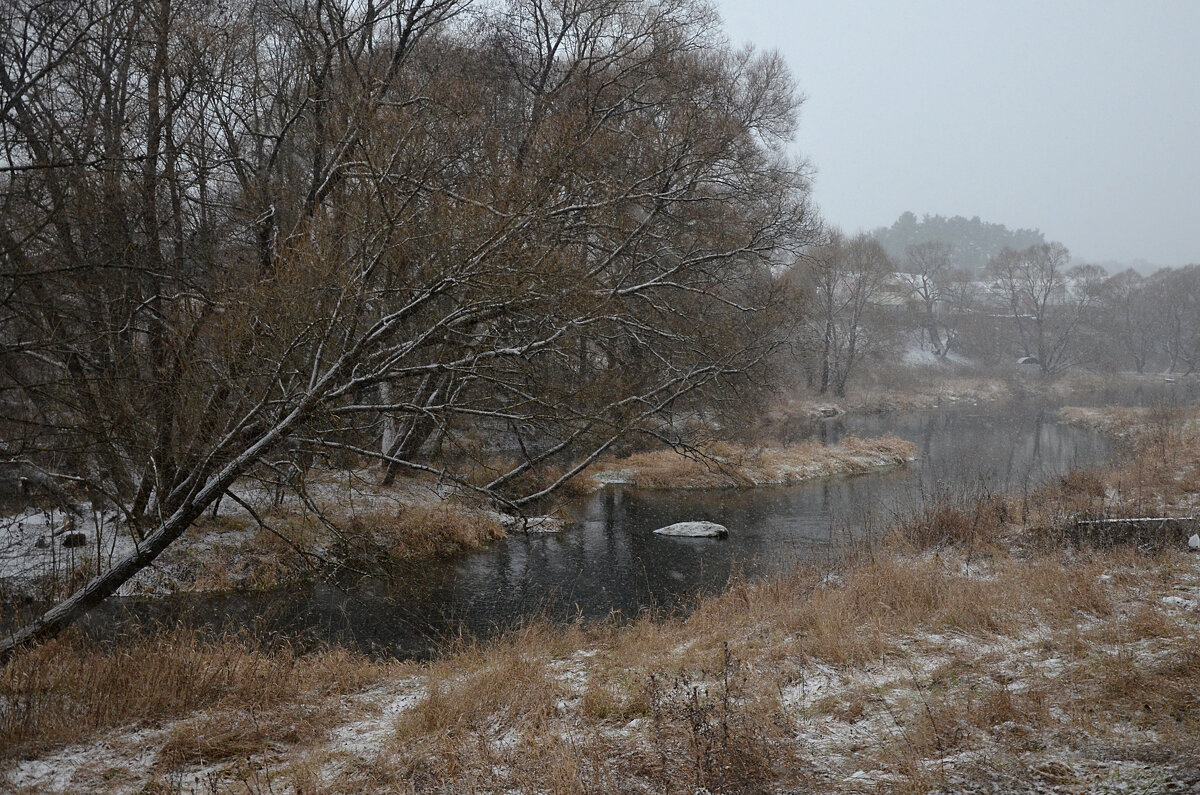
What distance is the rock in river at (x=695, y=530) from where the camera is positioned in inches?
574

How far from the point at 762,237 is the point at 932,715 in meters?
11.1

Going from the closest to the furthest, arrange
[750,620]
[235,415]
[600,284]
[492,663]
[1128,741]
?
[1128,741] < [492,663] < [235,415] < [750,620] < [600,284]

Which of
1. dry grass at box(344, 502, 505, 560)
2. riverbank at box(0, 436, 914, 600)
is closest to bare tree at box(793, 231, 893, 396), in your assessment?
riverbank at box(0, 436, 914, 600)

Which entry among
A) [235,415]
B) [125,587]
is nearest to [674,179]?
[235,415]

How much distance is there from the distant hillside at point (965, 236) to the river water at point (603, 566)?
347 feet

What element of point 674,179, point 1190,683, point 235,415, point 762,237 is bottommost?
point 1190,683

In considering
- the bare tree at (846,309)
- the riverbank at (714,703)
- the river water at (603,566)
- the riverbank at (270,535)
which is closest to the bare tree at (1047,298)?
the bare tree at (846,309)

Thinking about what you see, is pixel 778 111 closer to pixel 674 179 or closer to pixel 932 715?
pixel 674 179

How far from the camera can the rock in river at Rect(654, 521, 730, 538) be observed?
574 inches

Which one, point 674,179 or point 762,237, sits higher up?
point 674,179

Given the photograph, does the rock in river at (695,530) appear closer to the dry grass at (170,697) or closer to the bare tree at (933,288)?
the dry grass at (170,697)

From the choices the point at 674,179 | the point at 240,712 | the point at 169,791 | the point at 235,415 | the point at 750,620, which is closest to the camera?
the point at 169,791

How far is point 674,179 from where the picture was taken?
532 inches

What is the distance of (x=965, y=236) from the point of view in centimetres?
11931
